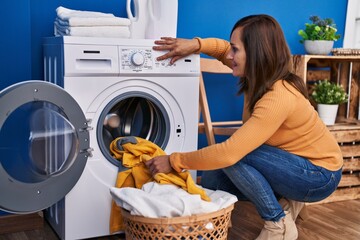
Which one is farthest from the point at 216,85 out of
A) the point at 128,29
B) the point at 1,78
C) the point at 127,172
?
the point at 1,78

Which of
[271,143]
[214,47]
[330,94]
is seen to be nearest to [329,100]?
[330,94]

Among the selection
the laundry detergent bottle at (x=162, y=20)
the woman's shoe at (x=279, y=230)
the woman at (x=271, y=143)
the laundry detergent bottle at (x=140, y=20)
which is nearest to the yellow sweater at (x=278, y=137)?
the woman at (x=271, y=143)

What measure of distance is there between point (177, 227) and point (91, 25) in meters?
0.92

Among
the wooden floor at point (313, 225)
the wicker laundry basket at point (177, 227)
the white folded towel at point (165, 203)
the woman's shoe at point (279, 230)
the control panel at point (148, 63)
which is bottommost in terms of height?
the wooden floor at point (313, 225)

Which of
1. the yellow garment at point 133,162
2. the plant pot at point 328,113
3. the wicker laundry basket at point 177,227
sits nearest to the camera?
the wicker laundry basket at point 177,227

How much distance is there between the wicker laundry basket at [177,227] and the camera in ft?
5.04

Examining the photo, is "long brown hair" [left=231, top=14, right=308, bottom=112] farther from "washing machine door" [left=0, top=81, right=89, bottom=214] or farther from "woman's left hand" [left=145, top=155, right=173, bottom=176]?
"washing machine door" [left=0, top=81, right=89, bottom=214]

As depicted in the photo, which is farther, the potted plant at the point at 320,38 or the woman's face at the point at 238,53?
the potted plant at the point at 320,38

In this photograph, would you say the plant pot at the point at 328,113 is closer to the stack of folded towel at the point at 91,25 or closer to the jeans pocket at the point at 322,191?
the jeans pocket at the point at 322,191

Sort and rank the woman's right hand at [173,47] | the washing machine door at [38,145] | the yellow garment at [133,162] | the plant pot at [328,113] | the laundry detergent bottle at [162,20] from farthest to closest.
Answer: the plant pot at [328,113] < the laundry detergent bottle at [162,20] < the woman's right hand at [173,47] < the yellow garment at [133,162] < the washing machine door at [38,145]

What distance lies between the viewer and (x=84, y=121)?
5.91 ft

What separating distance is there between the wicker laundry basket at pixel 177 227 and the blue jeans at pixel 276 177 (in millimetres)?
209

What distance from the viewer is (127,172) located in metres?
1.93

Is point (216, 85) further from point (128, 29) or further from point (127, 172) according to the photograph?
point (127, 172)
